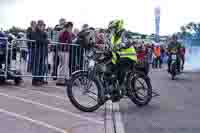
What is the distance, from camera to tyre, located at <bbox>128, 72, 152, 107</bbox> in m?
9.59

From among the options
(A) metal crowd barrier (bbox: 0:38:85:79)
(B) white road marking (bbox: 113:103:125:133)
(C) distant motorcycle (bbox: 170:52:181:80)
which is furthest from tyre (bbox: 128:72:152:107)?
(C) distant motorcycle (bbox: 170:52:181:80)

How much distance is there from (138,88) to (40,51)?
4051 mm

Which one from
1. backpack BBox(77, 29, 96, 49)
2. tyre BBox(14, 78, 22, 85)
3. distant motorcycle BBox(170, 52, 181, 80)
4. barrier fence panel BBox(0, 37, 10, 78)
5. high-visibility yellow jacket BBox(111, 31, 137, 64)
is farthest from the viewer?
distant motorcycle BBox(170, 52, 181, 80)

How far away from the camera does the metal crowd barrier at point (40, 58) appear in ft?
40.7

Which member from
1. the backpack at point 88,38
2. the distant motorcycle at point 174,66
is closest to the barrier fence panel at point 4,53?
the backpack at point 88,38

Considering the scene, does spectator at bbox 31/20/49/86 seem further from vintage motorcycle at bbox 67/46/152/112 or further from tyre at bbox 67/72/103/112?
tyre at bbox 67/72/103/112

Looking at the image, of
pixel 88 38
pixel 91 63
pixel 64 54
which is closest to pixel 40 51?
pixel 64 54

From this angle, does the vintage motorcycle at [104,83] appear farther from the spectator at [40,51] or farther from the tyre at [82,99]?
the spectator at [40,51]

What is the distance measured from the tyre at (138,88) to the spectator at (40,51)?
3845 mm

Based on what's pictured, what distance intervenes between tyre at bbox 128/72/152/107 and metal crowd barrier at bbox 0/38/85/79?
12.4ft

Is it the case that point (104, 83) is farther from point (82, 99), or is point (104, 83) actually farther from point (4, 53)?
point (4, 53)

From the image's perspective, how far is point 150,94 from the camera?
9.80 m

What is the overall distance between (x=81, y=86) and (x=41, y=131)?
6.84 feet

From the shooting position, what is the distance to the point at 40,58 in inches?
508
